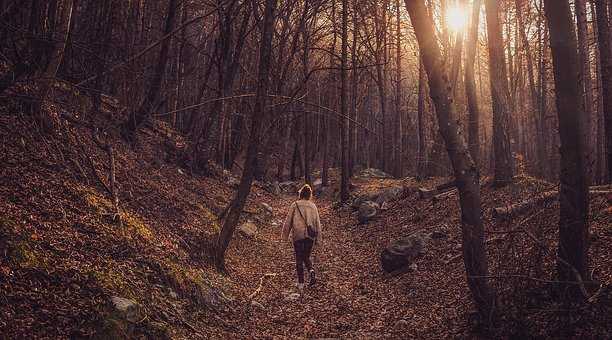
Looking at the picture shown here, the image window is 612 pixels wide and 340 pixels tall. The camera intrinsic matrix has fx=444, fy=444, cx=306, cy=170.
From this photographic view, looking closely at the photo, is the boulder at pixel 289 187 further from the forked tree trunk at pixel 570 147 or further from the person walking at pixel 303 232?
the forked tree trunk at pixel 570 147

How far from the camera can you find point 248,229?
1195 cm

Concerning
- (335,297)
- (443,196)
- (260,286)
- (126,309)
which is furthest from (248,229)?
(126,309)

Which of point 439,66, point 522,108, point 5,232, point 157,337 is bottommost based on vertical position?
point 157,337

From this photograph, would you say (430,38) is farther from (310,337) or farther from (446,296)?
(310,337)

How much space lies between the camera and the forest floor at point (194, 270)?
14.4 ft

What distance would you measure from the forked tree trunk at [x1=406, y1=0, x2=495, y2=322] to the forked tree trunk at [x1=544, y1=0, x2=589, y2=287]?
88 cm

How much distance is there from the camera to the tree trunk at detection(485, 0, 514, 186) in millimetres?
10969

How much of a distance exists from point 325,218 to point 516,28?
17442 millimetres

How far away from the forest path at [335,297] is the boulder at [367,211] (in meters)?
1.84

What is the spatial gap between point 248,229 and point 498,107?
7144mm

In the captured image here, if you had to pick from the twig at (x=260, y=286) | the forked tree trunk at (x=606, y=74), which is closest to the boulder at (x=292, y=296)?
the twig at (x=260, y=286)

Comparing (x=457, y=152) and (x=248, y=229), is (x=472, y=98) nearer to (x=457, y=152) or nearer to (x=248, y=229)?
(x=248, y=229)

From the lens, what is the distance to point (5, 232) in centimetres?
452

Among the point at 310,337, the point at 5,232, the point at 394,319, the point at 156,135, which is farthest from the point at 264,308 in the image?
the point at 156,135
